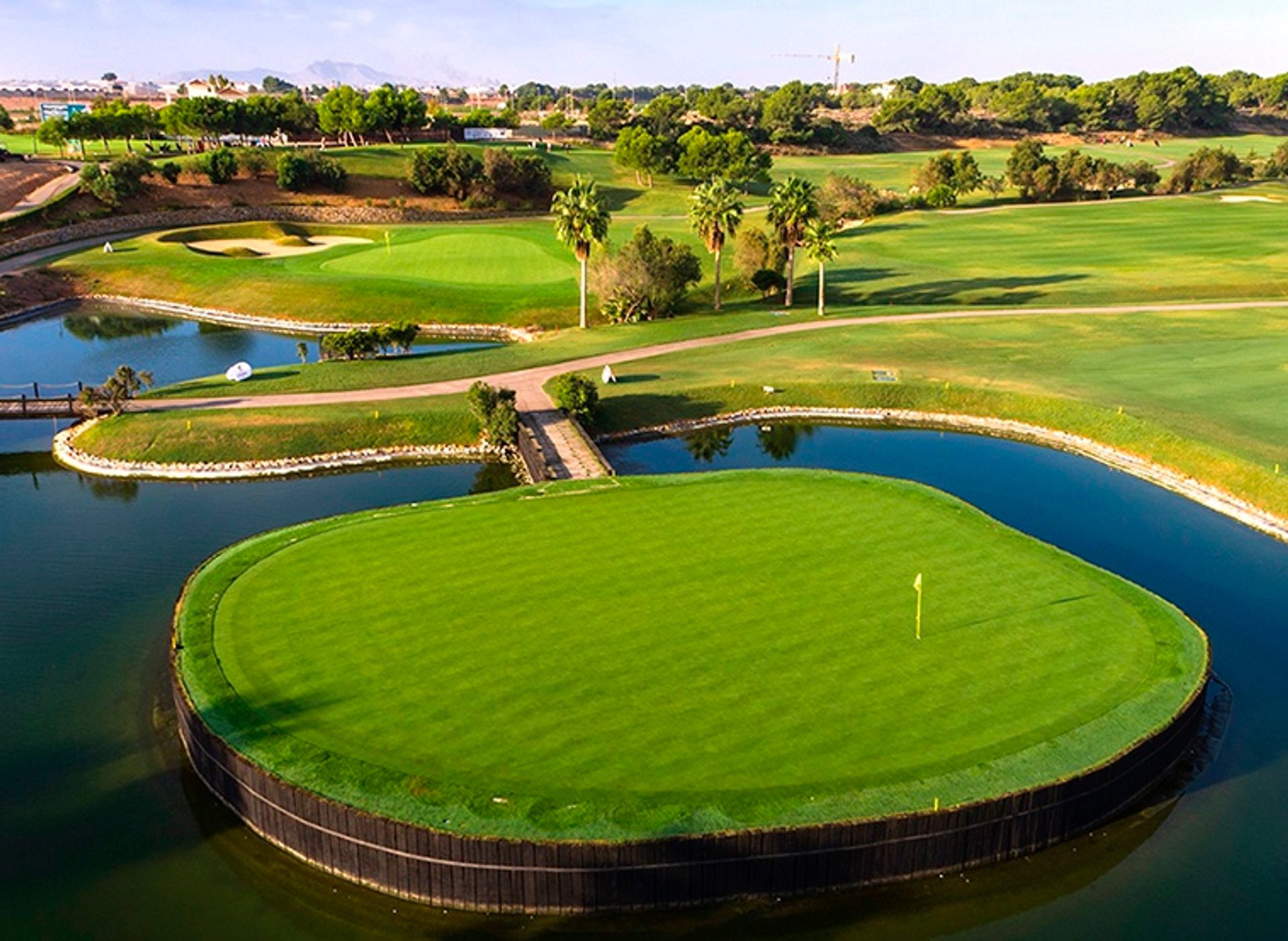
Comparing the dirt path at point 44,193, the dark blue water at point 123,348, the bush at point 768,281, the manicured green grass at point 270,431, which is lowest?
the manicured green grass at point 270,431

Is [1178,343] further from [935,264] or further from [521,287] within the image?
[521,287]

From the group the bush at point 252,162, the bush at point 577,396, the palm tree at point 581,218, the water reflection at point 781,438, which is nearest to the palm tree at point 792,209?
the palm tree at point 581,218

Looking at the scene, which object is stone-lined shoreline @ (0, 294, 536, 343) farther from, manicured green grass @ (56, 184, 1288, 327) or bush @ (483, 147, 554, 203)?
bush @ (483, 147, 554, 203)

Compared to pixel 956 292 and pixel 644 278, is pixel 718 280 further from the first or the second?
pixel 956 292

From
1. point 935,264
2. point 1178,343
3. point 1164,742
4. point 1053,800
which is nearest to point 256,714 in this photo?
point 1053,800

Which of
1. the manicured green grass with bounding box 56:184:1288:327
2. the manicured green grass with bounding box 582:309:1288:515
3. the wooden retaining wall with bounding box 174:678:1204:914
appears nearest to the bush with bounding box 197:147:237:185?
the manicured green grass with bounding box 56:184:1288:327

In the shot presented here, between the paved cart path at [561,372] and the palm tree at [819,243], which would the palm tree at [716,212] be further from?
the paved cart path at [561,372]
